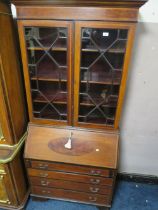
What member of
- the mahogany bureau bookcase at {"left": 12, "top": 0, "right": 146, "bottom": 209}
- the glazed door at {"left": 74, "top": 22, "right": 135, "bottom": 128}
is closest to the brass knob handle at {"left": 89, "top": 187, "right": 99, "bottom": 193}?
the mahogany bureau bookcase at {"left": 12, "top": 0, "right": 146, "bottom": 209}

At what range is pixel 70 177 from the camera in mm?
1608

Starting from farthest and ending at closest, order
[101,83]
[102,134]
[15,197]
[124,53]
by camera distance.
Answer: [15,197] < [102,134] < [101,83] < [124,53]

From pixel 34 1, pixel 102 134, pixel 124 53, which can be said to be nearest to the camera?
pixel 34 1

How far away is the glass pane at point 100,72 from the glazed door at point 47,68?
126 mm

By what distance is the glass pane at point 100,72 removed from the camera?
1.22 m

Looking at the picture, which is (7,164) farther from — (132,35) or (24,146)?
(132,35)

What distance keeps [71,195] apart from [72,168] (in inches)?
15.1

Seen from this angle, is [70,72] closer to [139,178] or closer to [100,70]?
[100,70]

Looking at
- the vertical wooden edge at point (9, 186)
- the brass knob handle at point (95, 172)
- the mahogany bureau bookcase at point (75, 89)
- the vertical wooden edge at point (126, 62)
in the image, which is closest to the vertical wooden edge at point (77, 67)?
the mahogany bureau bookcase at point (75, 89)

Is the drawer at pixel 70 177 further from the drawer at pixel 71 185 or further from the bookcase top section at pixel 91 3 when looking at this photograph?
the bookcase top section at pixel 91 3

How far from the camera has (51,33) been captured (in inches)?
50.0

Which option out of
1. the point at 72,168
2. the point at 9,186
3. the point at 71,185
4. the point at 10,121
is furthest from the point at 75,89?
the point at 9,186

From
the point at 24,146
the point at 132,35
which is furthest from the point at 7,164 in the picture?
the point at 132,35

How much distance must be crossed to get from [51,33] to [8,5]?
0.38m
